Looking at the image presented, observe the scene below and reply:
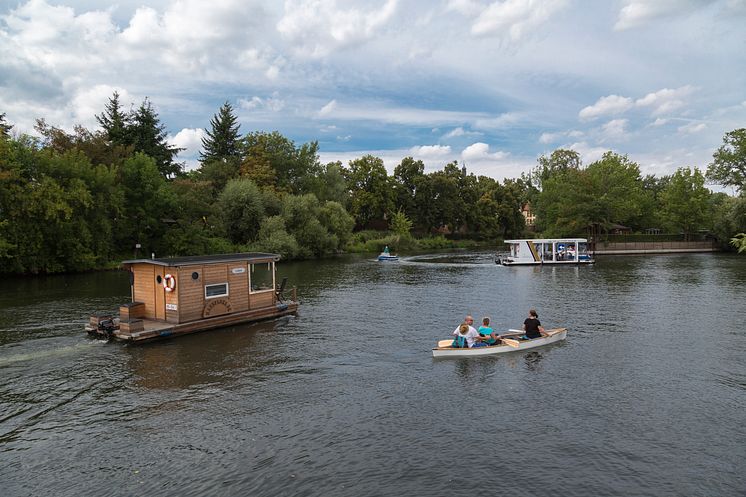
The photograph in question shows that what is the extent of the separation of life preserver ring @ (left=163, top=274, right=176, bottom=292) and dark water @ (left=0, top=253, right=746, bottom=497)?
299cm

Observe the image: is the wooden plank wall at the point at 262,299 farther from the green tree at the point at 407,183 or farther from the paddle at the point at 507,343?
the green tree at the point at 407,183

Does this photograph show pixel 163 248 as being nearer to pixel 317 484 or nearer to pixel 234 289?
pixel 234 289

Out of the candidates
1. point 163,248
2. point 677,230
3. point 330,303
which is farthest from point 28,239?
point 677,230

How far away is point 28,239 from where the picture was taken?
49281mm

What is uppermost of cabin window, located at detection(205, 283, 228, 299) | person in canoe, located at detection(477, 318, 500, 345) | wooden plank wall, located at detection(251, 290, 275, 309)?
cabin window, located at detection(205, 283, 228, 299)

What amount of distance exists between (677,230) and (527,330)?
285 feet

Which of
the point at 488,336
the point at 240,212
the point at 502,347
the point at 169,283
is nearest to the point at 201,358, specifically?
the point at 169,283

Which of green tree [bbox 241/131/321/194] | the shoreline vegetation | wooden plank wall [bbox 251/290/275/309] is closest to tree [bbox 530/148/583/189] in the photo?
the shoreline vegetation

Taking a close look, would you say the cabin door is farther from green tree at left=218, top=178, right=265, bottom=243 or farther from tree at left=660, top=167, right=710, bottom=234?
tree at left=660, top=167, right=710, bottom=234

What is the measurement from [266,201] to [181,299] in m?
53.8

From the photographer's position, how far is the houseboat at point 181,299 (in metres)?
23.8

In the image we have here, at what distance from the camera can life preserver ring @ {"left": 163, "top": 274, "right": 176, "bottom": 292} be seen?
24.5m

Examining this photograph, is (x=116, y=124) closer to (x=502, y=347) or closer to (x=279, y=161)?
(x=279, y=161)

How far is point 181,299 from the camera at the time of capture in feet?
81.5
